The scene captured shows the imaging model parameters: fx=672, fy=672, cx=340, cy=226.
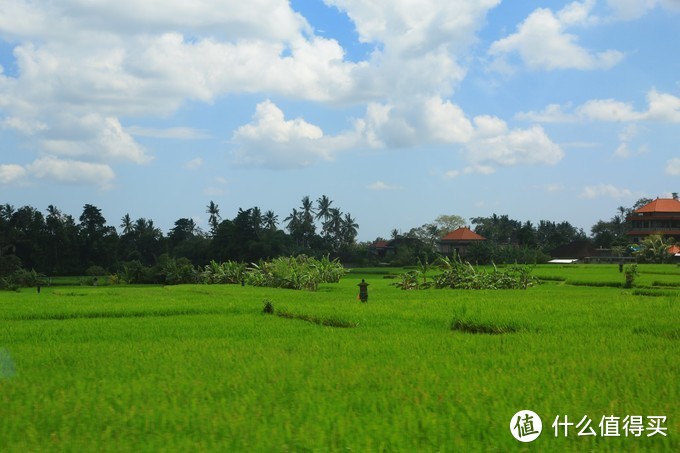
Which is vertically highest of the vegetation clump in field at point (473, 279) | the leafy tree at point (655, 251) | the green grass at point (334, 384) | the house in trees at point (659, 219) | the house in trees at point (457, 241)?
the house in trees at point (659, 219)

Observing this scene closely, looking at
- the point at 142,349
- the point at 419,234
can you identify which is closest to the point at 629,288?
the point at 142,349

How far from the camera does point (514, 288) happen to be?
70.5ft

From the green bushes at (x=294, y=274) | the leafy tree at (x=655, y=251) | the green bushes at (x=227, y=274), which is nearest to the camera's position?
the green bushes at (x=294, y=274)

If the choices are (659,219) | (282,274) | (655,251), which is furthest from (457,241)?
(282,274)

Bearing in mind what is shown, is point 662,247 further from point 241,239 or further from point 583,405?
point 583,405

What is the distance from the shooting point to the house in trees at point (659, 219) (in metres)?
63.0

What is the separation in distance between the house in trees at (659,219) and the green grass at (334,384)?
2301 inches

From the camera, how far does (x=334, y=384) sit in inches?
217

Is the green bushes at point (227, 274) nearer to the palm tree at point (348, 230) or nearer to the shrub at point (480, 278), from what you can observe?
the shrub at point (480, 278)

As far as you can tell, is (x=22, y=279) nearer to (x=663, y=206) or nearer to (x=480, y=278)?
(x=480, y=278)

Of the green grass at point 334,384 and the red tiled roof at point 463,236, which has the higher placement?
the red tiled roof at point 463,236

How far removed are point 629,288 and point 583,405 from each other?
18881mm

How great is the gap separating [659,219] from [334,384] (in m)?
65.4

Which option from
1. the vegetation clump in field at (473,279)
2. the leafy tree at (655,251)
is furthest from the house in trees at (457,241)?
the vegetation clump in field at (473,279)
